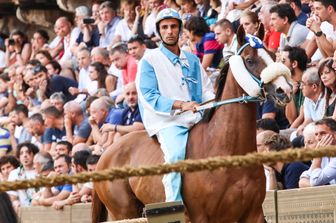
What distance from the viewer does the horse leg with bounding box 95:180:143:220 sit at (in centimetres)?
1036

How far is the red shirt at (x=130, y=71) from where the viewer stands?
15.1m

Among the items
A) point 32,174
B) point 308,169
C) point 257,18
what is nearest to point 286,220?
point 308,169

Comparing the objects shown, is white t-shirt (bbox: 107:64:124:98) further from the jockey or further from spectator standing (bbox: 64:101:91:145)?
the jockey

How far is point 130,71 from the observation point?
49.8ft

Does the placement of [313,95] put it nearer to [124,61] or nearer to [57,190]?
[57,190]

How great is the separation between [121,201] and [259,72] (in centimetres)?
184

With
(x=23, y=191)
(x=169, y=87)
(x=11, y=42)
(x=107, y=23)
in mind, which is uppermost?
(x=169, y=87)

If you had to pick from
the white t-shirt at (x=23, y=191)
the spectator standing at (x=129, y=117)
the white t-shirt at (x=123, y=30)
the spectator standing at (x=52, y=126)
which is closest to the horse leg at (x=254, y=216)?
the spectator standing at (x=129, y=117)

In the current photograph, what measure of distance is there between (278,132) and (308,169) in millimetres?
680

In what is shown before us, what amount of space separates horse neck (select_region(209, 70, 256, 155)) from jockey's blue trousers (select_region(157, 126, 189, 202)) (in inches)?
9.1

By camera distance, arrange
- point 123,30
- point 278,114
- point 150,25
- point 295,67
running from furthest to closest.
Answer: point 123,30, point 150,25, point 278,114, point 295,67

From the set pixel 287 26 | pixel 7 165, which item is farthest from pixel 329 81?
pixel 7 165

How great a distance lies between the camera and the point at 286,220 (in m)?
10.2

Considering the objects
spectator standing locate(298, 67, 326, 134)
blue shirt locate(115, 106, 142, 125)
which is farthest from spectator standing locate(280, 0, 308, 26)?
blue shirt locate(115, 106, 142, 125)
